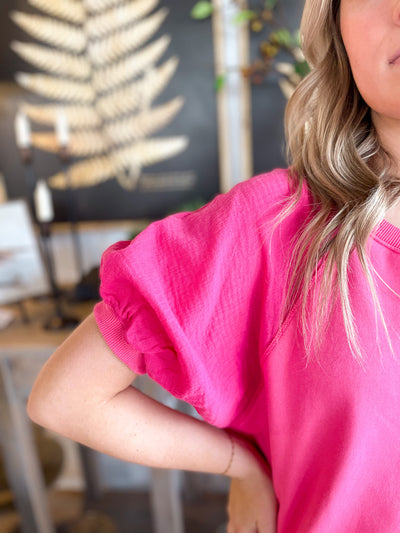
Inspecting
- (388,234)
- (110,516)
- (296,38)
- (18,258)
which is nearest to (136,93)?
(296,38)

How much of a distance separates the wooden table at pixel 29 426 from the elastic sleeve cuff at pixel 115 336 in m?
0.58

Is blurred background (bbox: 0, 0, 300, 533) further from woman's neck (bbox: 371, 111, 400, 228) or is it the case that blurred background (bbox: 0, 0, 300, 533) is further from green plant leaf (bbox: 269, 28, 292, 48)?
woman's neck (bbox: 371, 111, 400, 228)

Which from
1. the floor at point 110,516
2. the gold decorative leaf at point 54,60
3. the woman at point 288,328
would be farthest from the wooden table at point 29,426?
the gold decorative leaf at point 54,60

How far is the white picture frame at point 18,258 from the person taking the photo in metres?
1.38

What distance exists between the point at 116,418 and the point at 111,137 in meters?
1.01

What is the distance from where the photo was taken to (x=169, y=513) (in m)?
1.25

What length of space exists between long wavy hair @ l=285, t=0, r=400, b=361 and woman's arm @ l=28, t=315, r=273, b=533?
0.22 metres

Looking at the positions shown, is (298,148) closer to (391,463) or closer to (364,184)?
(364,184)

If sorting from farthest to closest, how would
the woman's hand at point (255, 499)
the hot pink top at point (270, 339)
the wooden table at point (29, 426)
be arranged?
1. the wooden table at point (29, 426)
2. the woman's hand at point (255, 499)
3. the hot pink top at point (270, 339)

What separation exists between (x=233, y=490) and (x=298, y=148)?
20.0 inches

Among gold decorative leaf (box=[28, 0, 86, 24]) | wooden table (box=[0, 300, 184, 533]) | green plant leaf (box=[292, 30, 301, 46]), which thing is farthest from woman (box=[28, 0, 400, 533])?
gold decorative leaf (box=[28, 0, 86, 24])

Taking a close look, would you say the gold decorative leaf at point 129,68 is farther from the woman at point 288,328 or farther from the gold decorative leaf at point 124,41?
the woman at point 288,328

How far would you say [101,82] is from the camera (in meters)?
1.37

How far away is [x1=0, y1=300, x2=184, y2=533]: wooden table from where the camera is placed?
1183mm
